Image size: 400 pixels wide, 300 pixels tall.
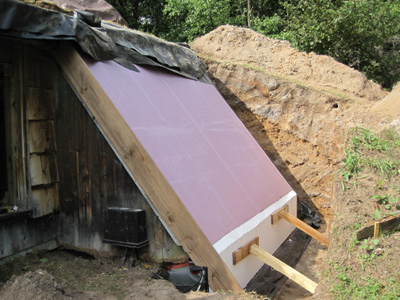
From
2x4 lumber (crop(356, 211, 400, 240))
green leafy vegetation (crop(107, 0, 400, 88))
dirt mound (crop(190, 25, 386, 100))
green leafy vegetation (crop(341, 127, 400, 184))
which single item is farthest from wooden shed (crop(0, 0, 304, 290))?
green leafy vegetation (crop(107, 0, 400, 88))

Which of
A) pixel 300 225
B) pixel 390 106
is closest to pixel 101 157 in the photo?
pixel 300 225

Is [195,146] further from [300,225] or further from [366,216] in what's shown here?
[366,216]

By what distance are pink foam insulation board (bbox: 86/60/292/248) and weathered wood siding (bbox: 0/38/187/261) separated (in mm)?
539

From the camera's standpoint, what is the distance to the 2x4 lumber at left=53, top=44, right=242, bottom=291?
413cm

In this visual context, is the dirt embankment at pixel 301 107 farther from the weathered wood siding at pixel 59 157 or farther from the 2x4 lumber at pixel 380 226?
the weathered wood siding at pixel 59 157

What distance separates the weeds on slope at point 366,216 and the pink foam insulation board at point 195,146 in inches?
47.7

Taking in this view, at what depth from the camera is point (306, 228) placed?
612cm

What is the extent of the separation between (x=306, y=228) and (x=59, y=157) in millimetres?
3800

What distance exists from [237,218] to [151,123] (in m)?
1.62

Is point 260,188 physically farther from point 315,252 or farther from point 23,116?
point 23,116

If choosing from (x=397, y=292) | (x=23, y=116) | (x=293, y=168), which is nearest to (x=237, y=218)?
(x=397, y=292)

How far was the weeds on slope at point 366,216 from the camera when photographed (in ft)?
13.7

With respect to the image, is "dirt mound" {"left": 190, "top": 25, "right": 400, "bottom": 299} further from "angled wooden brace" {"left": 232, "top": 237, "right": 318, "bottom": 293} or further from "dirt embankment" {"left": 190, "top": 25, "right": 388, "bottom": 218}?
"angled wooden brace" {"left": 232, "top": 237, "right": 318, "bottom": 293}

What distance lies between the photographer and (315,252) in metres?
6.77
